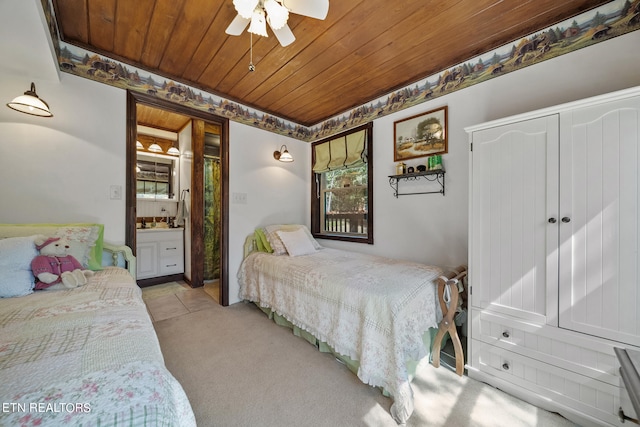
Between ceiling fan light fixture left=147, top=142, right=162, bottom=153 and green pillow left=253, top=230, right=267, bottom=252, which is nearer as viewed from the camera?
green pillow left=253, top=230, right=267, bottom=252

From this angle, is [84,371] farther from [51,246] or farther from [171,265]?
[171,265]

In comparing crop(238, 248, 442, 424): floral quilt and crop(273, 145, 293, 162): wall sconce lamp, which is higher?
crop(273, 145, 293, 162): wall sconce lamp

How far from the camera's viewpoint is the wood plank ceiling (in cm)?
163

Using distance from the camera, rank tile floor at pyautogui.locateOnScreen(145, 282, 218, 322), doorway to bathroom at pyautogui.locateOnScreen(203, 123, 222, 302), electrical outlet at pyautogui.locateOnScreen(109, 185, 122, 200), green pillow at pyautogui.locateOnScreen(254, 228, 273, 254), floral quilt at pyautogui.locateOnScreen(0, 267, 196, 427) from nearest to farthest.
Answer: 1. floral quilt at pyautogui.locateOnScreen(0, 267, 196, 427)
2. electrical outlet at pyautogui.locateOnScreen(109, 185, 122, 200)
3. tile floor at pyautogui.locateOnScreen(145, 282, 218, 322)
4. green pillow at pyautogui.locateOnScreen(254, 228, 273, 254)
5. doorway to bathroom at pyautogui.locateOnScreen(203, 123, 222, 302)

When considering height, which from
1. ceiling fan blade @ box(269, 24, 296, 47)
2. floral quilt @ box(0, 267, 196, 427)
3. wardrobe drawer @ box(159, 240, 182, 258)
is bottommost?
wardrobe drawer @ box(159, 240, 182, 258)

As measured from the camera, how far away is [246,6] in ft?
4.31

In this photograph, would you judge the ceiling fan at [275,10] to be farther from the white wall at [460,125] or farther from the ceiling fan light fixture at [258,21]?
the white wall at [460,125]

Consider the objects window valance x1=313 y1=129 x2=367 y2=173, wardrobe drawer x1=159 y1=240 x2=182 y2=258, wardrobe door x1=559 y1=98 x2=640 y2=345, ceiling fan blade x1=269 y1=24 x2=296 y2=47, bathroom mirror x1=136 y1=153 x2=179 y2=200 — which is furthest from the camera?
bathroom mirror x1=136 y1=153 x2=179 y2=200

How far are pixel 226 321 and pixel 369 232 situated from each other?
1.92m

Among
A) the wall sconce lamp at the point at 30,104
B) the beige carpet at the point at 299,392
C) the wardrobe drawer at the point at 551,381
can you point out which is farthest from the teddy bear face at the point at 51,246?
the wardrobe drawer at the point at 551,381

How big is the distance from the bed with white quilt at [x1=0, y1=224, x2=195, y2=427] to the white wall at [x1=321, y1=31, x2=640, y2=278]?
232 centimetres

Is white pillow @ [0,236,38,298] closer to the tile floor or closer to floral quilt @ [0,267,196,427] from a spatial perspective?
floral quilt @ [0,267,196,427]

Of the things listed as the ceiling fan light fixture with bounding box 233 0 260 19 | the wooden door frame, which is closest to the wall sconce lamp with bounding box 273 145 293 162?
the wooden door frame

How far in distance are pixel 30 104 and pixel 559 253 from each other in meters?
3.51
